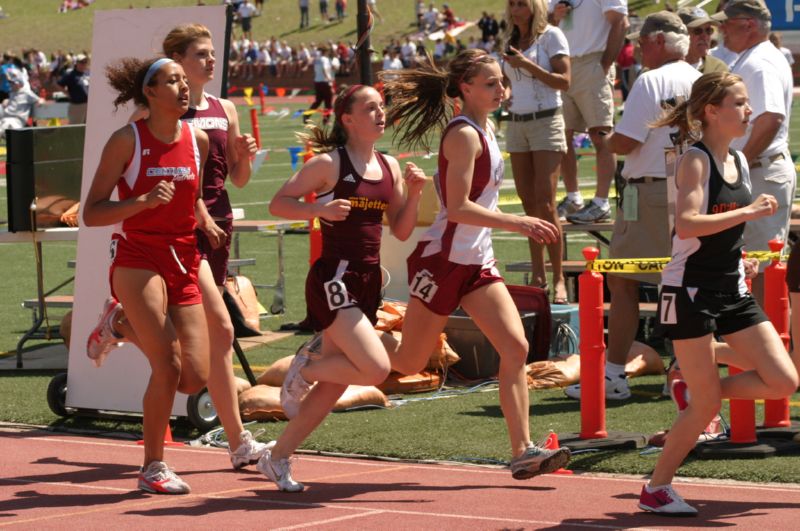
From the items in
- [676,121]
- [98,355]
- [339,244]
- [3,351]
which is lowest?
[3,351]

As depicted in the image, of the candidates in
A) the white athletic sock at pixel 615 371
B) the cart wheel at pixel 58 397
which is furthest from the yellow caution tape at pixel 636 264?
the cart wheel at pixel 58 397

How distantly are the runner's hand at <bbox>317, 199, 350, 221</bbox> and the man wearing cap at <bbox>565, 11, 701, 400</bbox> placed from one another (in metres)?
2.67

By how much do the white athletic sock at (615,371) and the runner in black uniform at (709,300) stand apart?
104 inches

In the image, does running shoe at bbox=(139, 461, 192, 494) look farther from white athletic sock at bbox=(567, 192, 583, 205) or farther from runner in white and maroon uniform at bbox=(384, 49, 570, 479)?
white athletic sock at bbox=(567, 192, 583, 205)

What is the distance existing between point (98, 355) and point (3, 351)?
476 cm

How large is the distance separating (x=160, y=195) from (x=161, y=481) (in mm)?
1322

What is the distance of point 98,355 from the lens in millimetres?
7375

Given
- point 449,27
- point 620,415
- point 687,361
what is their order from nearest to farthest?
1. point 687,361
2. point 620,415
3. point 449,27

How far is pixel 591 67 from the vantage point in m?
12.2

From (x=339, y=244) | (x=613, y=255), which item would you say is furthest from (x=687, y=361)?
(x=613, y=255)

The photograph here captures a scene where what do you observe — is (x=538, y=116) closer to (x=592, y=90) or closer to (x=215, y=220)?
(x=592, y=90)

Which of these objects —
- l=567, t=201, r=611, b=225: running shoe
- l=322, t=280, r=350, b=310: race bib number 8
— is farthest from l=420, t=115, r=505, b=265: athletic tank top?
l=567, t=201, r=611, b=225: running shoe

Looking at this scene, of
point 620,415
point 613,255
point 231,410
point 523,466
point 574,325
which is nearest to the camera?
point 523,466

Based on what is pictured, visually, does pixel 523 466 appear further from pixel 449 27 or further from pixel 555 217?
pixel 449 27
